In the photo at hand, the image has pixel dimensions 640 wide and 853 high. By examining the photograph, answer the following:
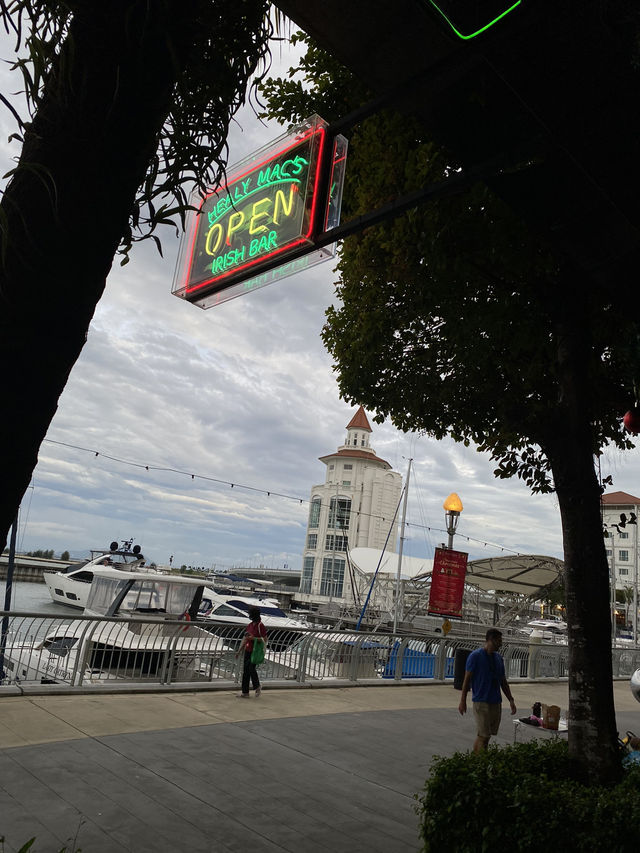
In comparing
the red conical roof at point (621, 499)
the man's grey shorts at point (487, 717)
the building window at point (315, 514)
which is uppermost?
the red conical roof at point (621, 499)

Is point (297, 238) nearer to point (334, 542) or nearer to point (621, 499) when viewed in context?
point (334, 542)

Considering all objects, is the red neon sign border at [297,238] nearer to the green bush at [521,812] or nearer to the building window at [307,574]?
the green bush at [521,812]

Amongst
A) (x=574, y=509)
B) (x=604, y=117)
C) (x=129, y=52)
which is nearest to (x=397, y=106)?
(x=604, y=117)

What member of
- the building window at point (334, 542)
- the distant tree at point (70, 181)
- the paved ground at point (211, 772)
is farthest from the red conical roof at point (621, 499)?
the distant tree at point (70, 181)

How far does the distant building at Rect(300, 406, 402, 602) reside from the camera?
7338cm

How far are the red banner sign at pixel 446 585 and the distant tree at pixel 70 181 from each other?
15.4m

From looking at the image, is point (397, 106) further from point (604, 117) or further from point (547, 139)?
point (604, 117)

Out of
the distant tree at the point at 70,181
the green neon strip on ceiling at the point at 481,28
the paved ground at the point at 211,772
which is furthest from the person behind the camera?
the paved ground at the point at 211,772

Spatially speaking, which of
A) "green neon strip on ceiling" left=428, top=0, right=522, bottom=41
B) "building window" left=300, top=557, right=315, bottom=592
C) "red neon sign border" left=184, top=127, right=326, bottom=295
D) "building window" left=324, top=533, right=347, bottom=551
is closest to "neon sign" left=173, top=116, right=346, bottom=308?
"red neon sign border" left=184, top=127, right=326, bottom=295

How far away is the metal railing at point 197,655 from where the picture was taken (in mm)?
10656

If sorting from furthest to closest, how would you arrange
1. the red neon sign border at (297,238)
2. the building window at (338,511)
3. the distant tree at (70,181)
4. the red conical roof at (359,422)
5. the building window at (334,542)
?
the red conical roof at (359,422) → the building window at (338,511) → the building window at (334,542) → the red neon sign border at (297,238) → the distant tree at (70,181)

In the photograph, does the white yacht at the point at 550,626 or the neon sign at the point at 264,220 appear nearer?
the neon sign at the point at 264,220

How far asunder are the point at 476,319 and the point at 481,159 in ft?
9.95

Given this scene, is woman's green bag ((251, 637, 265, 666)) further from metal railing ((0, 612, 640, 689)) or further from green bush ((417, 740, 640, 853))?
green bush ((417, 740, 640, 853))
